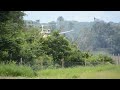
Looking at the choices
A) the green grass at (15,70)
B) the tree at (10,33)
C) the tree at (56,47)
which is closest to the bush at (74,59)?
the tree at (56,47)

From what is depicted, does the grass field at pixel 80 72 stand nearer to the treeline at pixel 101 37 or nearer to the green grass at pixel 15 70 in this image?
the green grass at pixel 15 70

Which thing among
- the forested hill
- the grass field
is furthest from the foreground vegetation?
the forested hill

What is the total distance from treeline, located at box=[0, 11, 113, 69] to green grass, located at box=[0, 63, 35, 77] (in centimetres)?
26

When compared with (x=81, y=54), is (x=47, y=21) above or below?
above

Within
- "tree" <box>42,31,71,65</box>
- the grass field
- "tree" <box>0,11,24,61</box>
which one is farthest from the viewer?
"tree" <box>42,31,71,65</box>

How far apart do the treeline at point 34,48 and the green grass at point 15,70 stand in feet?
0.85

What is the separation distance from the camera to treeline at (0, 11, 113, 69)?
9.11 m

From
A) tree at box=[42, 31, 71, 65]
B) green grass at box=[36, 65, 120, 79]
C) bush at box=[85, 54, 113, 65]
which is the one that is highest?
tree at box=[42, 31, 71, 65]

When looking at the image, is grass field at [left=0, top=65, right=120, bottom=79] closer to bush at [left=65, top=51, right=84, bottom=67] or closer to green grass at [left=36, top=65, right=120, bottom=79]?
green grass at [left=36, top=65, right=120, bottom=79]

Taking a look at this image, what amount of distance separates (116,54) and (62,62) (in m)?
1.93
